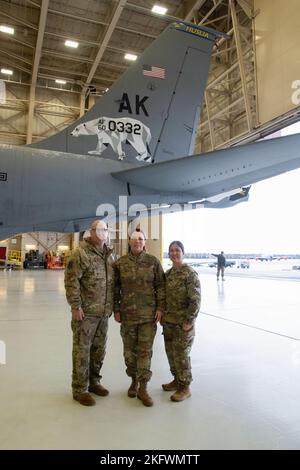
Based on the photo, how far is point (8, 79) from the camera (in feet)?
73.1

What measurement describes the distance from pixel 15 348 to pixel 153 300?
2162 mm

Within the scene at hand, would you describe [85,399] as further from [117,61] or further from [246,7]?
[117,61]

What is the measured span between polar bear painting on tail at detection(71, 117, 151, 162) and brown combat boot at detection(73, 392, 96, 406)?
3.16 metres

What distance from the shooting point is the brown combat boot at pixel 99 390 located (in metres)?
2.70

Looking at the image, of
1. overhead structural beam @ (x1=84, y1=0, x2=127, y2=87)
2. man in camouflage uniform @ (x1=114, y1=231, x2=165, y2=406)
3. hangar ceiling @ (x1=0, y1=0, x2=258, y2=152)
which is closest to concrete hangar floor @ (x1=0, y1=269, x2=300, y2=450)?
man in camouflage uniform @ (x1=114, y1=231, x2=165, y2=406)

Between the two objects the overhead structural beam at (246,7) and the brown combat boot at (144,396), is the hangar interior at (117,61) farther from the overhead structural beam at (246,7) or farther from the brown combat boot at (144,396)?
the brown combat boot at (144,396)

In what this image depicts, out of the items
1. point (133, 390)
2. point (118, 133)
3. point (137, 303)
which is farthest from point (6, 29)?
point (133, 390)

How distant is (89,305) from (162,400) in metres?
0.96

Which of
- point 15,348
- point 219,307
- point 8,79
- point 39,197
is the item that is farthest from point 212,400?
point 8,79

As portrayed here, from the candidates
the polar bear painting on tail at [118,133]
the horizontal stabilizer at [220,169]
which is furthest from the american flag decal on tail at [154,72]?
the horizontal stabilizer at [220,169]

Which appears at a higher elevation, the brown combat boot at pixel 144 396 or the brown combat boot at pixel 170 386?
the brown combat boot at pixel 144 396

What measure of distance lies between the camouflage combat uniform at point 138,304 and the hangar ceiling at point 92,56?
42.6 feet

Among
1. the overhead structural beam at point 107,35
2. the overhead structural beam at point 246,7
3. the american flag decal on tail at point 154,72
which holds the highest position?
the overhead structural beam at point 107,35

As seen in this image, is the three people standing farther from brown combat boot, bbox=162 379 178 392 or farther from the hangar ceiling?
the hangar ceiling
